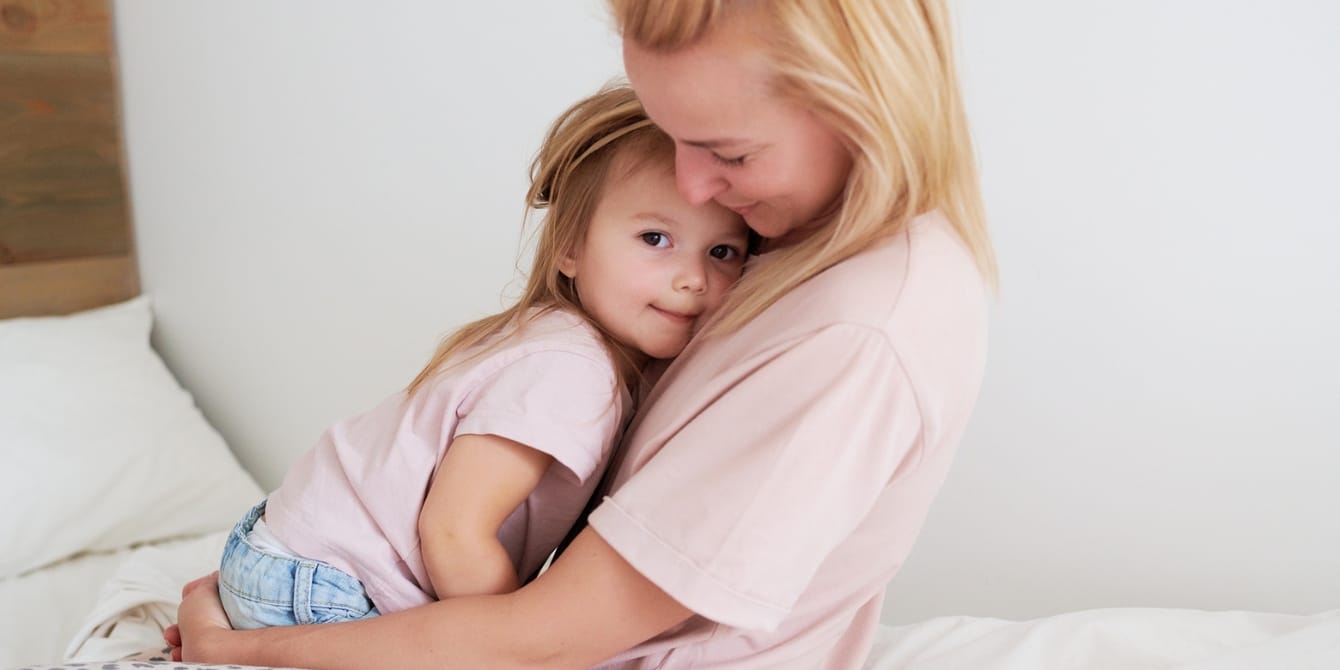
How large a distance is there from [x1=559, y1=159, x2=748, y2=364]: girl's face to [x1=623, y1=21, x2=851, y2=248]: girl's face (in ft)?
0.35

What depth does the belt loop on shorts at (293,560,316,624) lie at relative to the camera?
3.35 ft

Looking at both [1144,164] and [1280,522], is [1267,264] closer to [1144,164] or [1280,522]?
[1144,164]

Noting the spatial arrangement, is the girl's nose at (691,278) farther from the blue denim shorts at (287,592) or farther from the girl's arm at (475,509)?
the blue denim shorts at (287,592)

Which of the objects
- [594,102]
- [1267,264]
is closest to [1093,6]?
[1267,264]

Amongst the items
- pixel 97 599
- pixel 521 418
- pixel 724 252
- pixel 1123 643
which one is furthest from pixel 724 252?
pixel 97 599

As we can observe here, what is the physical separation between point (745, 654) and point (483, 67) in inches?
43.6

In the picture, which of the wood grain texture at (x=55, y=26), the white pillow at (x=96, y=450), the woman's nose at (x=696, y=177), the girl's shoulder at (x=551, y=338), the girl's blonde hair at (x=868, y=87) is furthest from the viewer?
the wood grain texture at (x=55, y=26)

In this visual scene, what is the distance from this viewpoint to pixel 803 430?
76 centimetres

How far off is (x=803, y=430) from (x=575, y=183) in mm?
407

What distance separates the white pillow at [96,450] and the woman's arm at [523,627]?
0.95 meters

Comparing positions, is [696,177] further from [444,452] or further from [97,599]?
[97,599]

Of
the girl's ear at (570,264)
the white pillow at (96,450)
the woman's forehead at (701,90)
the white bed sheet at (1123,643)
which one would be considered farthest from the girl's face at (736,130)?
the white pillow at (96,450)

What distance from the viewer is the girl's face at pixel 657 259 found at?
1002 mm

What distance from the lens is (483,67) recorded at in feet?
5.70
